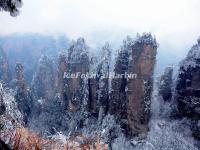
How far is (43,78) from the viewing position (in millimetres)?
74812

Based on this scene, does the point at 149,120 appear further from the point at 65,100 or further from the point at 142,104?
the point at 65,100

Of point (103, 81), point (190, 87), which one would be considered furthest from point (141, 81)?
point (103, 81)

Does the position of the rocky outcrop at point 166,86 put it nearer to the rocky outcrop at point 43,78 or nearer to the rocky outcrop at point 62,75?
the rocky outcrop at point 62,75

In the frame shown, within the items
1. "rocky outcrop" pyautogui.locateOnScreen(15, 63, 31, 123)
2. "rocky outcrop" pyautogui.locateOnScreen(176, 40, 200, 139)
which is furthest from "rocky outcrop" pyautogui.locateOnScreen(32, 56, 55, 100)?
"rocky outcrop" pyautogui.locateOnScreen(176, 40, 200, 139)

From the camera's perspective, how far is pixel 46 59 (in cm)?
7488

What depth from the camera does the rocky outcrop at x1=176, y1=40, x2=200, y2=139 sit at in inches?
1980

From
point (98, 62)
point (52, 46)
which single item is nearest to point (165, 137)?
point (98, 62)

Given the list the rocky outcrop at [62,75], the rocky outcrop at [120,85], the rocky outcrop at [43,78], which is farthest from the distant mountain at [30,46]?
the rocky outcrop at [120,85]

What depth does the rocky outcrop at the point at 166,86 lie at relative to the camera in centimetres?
5781

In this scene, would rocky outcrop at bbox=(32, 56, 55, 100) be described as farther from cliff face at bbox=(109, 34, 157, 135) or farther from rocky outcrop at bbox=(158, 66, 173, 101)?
cliff face at bbox=(109, 34, 157, 135)

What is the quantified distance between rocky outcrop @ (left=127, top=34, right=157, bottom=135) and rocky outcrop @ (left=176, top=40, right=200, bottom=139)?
4395mm

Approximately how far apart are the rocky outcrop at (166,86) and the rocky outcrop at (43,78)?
23.2 meters

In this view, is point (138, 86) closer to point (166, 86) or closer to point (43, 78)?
point (166, 86)

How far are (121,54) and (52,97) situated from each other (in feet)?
59.7
